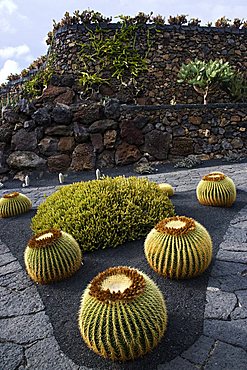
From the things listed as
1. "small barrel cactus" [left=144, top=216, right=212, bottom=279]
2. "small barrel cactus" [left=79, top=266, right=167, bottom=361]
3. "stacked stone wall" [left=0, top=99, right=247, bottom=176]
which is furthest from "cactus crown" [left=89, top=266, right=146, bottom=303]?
"stacked stone wall" [left=0, top=99, right=247, bottom=176]

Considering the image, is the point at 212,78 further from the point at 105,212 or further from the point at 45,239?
the point at 45,239

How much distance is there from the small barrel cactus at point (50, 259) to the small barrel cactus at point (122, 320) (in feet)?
2.98

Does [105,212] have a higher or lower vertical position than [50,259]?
higher

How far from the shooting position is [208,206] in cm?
482

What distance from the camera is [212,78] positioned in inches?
397

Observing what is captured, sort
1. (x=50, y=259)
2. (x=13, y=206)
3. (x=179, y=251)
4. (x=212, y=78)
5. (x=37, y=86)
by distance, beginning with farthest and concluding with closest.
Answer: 1. (x=37, y=86)
2. (x=212, y=78)
3. (x=13, y=206)
4. (x=50, y=259)
5. (x=179, y=251)

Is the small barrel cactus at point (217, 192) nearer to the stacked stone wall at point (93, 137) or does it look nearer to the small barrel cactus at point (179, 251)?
the small barrel cactus at point (179, 251)

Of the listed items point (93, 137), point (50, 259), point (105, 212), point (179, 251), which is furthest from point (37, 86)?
point (179, 251)

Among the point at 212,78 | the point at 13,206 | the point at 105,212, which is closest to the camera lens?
the point at 105,212

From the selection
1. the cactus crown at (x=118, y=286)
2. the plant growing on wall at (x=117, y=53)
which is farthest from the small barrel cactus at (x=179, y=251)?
the plant growing on wall at (x=117, y=53)

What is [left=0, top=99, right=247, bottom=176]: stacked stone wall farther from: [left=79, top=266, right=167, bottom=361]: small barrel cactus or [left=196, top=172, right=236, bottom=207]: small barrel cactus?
[left=79, top=266, right=167, bottom=361]: small barrel cactus

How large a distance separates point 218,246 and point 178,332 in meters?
1.51

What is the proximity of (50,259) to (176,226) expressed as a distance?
119cm

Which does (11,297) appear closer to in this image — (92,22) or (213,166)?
(213,166)
